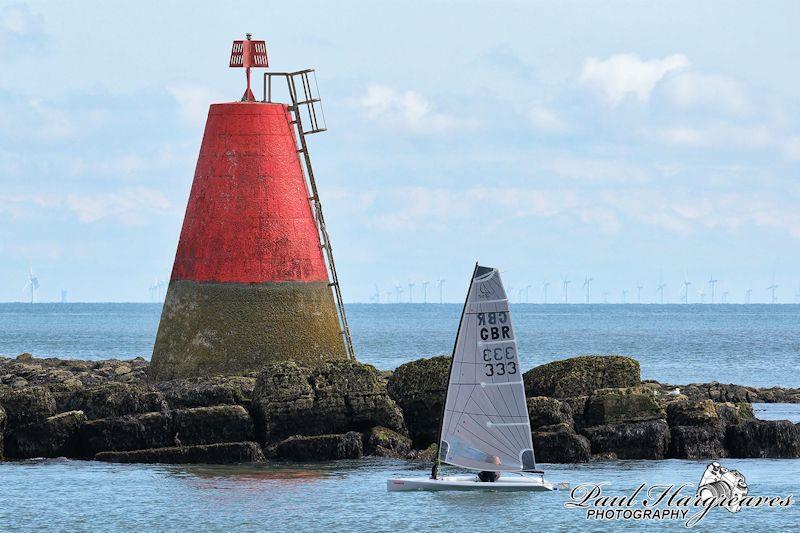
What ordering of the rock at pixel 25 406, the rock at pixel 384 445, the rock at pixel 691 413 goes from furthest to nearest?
1. the rock at pixel 691 413
2. the rock at pixel 25 406
3. the rock at pixel 384 445

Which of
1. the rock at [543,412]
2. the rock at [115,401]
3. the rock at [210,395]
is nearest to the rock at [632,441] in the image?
the rock at [543,412]

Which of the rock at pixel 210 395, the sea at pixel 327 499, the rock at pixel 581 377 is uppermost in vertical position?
the rock at pixel 581 377

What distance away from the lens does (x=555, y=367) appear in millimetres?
28703

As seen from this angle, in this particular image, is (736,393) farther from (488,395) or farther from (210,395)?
(488,395)

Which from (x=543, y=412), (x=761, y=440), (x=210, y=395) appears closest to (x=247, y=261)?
(x=210, y=395)

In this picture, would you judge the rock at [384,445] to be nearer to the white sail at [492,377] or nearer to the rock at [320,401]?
the rock at [320,401]

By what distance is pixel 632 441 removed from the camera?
2672 cm

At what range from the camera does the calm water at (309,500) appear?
879 inches

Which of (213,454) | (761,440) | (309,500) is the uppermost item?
(761,440)

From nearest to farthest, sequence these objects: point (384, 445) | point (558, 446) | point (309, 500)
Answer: point (309, 500) → point (558, 446) → point (384, 445)

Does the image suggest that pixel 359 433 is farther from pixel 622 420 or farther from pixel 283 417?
pixel 622 420

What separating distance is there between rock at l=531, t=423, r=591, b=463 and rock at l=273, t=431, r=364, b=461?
319 centimetres

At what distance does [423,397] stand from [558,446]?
2.83m

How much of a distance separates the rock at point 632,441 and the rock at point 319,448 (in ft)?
14.0
